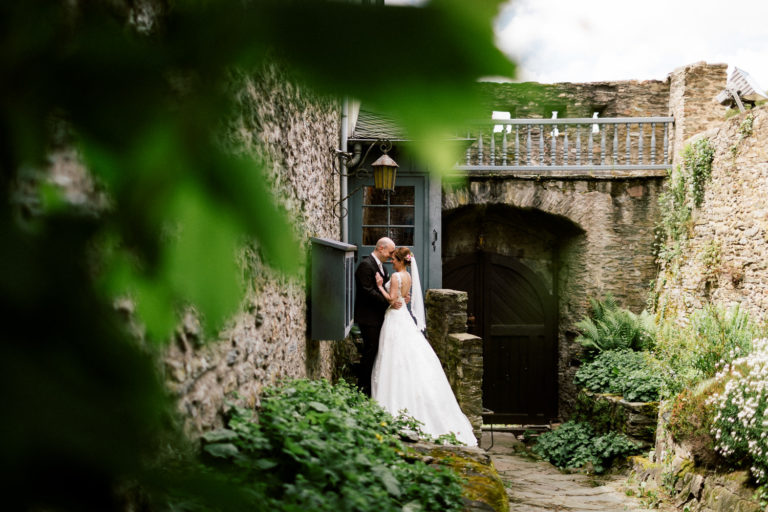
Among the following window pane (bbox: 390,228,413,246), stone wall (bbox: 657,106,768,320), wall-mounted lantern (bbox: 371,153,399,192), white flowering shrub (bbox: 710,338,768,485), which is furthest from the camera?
window pane (bbox: 390,228,413,246)

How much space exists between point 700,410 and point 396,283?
2.90m

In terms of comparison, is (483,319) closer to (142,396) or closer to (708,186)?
(708,186)

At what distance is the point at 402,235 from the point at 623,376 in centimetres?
337

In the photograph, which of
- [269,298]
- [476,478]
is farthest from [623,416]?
[269,298]

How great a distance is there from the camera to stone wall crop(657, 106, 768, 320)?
21.0ft

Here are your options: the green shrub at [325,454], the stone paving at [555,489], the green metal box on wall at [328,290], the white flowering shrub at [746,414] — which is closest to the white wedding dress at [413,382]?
the stone paving at [555,489]

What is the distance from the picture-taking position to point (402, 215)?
800cm

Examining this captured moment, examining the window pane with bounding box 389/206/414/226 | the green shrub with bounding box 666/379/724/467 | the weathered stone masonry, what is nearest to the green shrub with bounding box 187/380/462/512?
the green shrub with bounding box 666/379/724/467

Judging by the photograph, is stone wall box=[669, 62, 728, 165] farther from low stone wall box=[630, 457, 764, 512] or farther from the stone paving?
the stone paving

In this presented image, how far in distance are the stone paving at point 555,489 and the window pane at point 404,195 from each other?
3.46 m

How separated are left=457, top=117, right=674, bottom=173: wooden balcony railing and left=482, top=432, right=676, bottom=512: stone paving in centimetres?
393

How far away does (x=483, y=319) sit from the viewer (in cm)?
1002

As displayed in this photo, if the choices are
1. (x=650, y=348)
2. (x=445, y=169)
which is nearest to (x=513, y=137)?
(x=650, y=348)

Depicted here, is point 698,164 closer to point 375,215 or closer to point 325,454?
point 375,215
